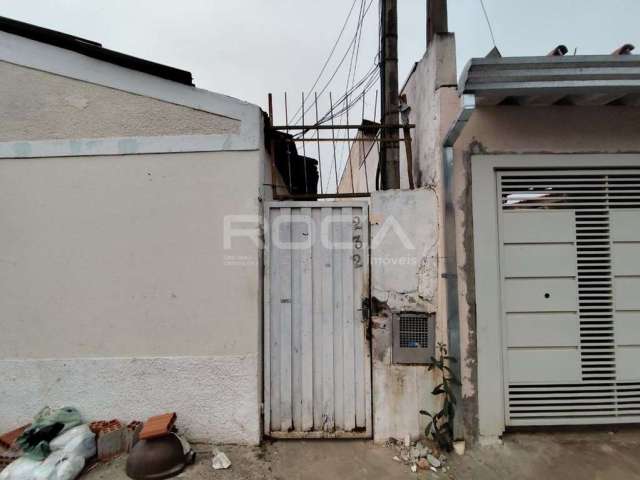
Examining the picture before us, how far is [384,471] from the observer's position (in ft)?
9.58

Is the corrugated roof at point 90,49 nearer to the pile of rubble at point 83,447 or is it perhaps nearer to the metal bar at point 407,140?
the metal bar at point 407,140

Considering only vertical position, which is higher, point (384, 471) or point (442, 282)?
point (442, 282)

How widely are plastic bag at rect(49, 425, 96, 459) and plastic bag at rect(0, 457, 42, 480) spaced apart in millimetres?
167

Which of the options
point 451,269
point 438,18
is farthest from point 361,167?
point 451,269

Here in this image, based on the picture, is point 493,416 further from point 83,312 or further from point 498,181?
point 83,312

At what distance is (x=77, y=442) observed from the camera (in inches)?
115

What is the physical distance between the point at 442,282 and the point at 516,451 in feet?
5.65

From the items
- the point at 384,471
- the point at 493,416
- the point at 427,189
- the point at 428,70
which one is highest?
the point at 428,70

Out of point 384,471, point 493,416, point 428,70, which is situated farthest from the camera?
point 428,70

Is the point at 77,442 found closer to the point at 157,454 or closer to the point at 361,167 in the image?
the point at 157,454

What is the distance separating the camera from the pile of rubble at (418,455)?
9.76 feet

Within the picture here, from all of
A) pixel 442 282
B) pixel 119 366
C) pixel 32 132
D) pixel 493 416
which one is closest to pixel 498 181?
pixel 442 282

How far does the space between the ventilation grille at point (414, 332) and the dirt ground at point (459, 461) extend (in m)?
1.04

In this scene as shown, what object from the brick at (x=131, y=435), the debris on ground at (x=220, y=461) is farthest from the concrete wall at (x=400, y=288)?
the brick at (x=131, y=435)
